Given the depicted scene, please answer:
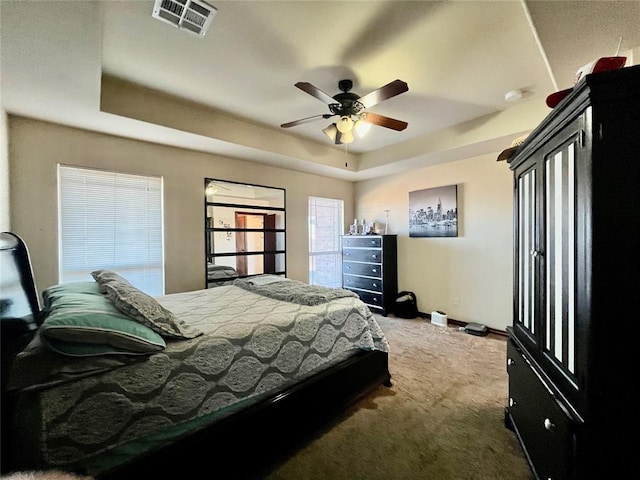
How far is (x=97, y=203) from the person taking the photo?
9.50 feet

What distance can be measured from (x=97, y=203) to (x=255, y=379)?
266 cm

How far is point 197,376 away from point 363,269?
3638mm

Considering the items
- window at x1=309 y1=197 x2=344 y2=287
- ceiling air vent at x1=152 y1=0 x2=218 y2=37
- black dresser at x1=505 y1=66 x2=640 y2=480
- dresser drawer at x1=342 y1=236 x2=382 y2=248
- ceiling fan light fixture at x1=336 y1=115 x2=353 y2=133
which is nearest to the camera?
black dresser at x1=505 y1=66 x2=640 y2=480

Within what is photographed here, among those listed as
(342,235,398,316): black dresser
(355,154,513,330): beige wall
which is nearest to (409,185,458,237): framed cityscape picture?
(355,154,513,330): beige wall

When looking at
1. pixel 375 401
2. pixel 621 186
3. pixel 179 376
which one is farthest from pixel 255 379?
pixel 621 186

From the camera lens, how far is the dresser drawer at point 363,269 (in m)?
4.52

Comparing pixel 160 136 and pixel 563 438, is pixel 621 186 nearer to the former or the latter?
pixel 563 438

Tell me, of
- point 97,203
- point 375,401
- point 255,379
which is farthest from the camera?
point 97,203

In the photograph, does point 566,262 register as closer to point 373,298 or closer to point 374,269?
point 374,269

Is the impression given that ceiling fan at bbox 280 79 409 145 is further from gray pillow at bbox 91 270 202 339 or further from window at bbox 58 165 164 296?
window at bbox 58 165 164 296

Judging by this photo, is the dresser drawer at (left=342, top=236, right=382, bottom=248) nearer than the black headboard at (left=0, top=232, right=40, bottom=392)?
No

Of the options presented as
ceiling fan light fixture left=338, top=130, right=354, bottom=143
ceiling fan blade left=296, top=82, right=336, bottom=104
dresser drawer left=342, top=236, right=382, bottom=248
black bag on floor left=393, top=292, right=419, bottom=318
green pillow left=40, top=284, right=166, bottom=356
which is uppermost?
ceiling fan blade left=296, top=82, right=336, bottom=104

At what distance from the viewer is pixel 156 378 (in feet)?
4.14

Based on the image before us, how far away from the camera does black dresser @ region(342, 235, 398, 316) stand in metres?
4.47
